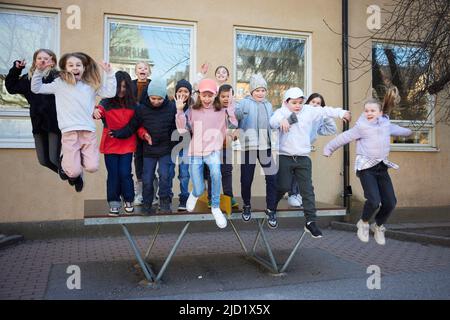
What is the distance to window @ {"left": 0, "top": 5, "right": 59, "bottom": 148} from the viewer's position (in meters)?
7.52

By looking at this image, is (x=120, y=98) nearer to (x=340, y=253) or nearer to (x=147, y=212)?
(x=147, y=212)

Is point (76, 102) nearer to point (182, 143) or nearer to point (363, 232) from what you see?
point (182, 143)

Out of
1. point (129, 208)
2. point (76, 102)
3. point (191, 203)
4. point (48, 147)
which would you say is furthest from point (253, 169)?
point (48, 147)

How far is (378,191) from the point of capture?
15.7 feet

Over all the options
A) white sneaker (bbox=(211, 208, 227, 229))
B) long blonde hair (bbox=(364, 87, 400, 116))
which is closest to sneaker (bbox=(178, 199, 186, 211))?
white sneaker (bbox=(211, 208, 227, 229))

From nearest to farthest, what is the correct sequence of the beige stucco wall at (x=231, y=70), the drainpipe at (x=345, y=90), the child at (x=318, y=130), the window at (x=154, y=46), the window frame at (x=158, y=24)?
the child at (x=318, y=130) < the beige stucco wall at (x=231, y=70) < the window frame at (x=158, y=24) < the window at (x=154, y=46) < the drainpipe at (x=345, y=90)

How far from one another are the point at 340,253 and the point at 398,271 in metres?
1.20

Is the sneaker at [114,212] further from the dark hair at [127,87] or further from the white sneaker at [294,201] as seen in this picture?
the white sneaker at [294,201]

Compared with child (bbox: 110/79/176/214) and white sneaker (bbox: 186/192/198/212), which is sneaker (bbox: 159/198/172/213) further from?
white sneaker (bbox: 186/192/198/212)

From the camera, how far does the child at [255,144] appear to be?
5211mm

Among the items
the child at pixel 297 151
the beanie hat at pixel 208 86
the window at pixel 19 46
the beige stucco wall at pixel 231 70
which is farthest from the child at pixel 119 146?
the window at pixel 19 46

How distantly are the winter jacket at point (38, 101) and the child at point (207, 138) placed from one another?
1500 mm

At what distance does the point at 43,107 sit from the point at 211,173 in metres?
2.00

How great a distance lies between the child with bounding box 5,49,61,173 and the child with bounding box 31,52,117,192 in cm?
11
